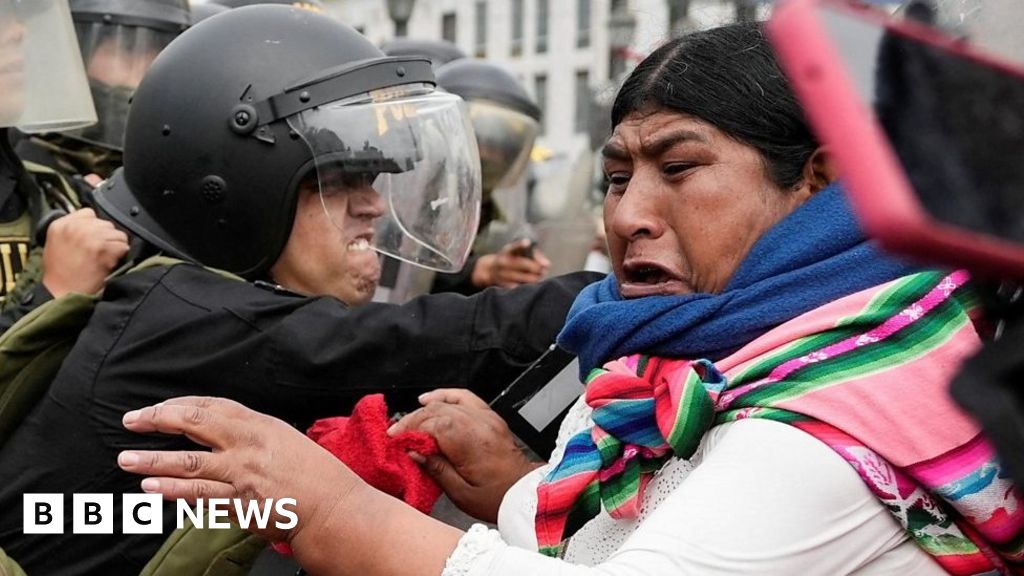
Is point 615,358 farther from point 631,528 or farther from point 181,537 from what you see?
point 181,537

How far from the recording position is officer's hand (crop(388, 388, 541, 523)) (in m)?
2.41

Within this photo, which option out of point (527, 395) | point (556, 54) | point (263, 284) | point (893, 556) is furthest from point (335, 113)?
point (556, 54)

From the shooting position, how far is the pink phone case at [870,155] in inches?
31.5

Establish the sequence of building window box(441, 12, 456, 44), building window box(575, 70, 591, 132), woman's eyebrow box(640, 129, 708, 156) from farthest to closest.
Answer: building window box(441, 12, 456, 44) → building window box(575, 70, 591, 132) → woman's eyebrow box(640, 129, 708, 156)

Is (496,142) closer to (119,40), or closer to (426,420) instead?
(119,40)

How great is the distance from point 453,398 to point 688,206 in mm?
745

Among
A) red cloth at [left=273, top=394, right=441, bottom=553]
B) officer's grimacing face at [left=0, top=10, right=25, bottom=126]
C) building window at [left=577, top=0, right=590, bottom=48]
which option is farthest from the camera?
building window at [left=577, top=0, right=590, bottom=48]

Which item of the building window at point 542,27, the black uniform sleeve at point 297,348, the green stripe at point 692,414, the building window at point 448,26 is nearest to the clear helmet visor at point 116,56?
the black uniform sleeve at point 297,348

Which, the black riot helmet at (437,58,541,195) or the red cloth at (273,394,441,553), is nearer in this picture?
the red cloth at (273,394,441,553)

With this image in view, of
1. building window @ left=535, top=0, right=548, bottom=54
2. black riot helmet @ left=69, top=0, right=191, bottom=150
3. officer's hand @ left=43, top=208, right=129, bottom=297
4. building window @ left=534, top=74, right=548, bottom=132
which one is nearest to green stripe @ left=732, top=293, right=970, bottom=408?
officer's hand @ left=43, top=208, right=129, bottom=297

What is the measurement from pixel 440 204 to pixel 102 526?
1033 millimetres

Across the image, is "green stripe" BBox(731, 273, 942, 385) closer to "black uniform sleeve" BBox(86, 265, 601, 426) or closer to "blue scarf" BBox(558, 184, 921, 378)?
"blue scarf" BBox(558, 184, 921, 378)

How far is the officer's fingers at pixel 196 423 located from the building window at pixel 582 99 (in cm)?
4470

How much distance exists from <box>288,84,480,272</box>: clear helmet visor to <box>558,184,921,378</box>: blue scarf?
4.02 feet
